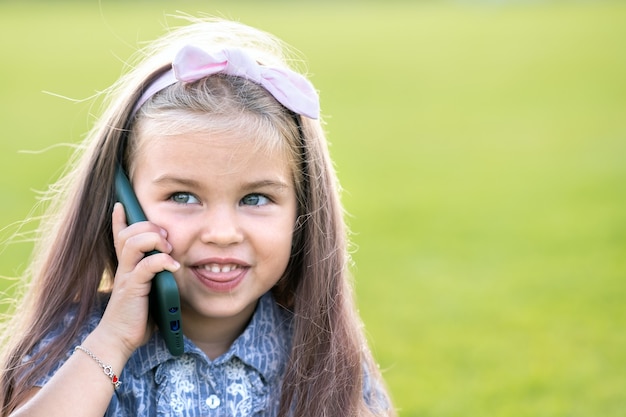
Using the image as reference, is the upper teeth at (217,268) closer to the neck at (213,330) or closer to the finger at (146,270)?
the finger at (146,270)

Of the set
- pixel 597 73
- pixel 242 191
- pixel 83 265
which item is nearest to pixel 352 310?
pixel 242 191

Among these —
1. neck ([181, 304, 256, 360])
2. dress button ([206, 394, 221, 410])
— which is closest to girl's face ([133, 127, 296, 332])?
neck ([181, 304, 256, 360])

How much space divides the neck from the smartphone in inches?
4.2

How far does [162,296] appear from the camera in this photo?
232 centimetres

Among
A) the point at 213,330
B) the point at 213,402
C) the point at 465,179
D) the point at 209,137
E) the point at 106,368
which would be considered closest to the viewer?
the point at 106,368

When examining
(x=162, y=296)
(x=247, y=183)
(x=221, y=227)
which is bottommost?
(x=162, y=296)

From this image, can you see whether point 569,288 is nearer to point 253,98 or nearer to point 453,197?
point 453,197

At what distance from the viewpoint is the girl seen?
2373 mm

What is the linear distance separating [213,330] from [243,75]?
2.26 ft

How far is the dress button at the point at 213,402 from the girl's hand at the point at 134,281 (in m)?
0.24

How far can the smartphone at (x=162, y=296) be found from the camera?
2.32 m

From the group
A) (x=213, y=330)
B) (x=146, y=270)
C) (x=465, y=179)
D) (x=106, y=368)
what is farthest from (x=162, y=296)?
(x=465, y=179)

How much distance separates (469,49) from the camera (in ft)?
57.7

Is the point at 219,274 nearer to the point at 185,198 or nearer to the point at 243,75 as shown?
the point at 185,198
